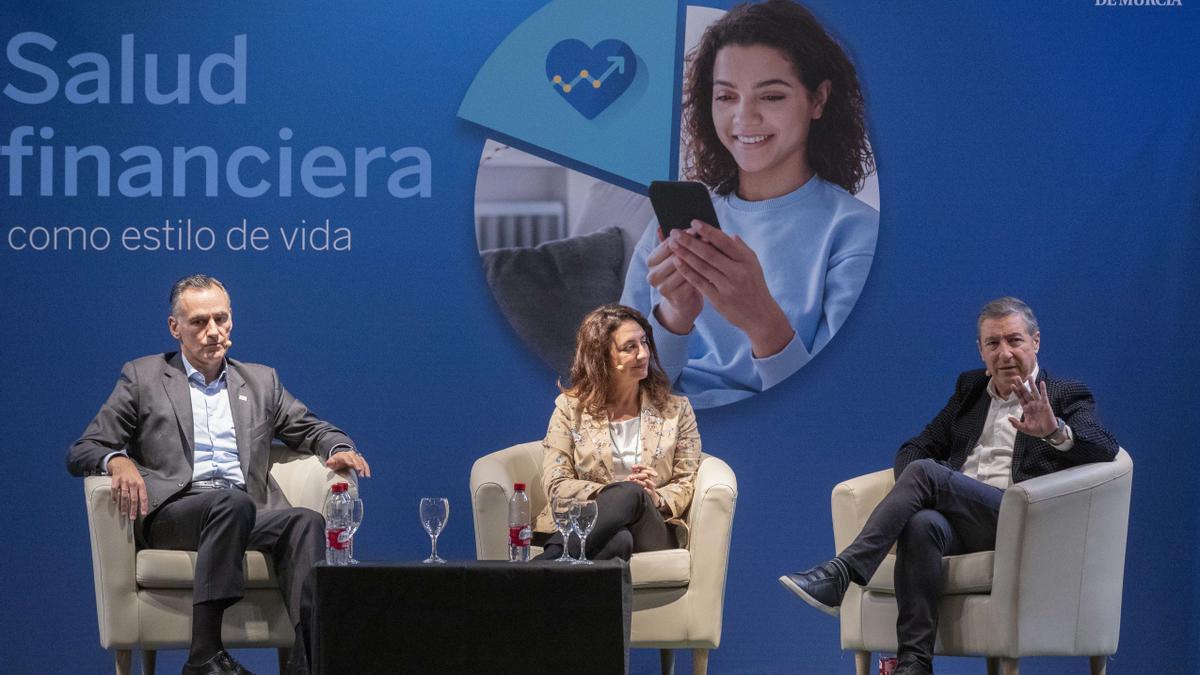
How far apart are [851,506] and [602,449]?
0.84 metres

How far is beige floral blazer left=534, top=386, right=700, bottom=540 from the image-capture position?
4426 mm

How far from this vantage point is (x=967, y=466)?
442cm

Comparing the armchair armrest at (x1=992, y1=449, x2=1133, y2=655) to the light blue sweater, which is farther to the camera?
the light blue sweater

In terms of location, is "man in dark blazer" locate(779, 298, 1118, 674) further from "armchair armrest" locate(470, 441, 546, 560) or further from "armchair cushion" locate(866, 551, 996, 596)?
"armchair armrest" locate(470, 441, 546, 560)

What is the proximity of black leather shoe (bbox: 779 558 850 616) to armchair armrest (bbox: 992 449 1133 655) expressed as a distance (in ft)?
1.48

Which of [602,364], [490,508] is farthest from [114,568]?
[602,364]

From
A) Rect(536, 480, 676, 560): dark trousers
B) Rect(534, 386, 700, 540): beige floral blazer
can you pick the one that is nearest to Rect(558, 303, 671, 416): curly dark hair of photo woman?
Rect(534, 386, 700, 540): beige floral blazer

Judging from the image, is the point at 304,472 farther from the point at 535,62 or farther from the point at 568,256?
the point at 535,62

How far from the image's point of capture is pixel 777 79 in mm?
5055

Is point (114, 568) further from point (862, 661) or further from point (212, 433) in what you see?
point (862, 661)

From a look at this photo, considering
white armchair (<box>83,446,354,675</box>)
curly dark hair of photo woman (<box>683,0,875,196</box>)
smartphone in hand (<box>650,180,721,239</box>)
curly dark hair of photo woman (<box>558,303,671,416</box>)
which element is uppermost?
curly dark hair of photo woman (<box>683,0,875,196</box>)

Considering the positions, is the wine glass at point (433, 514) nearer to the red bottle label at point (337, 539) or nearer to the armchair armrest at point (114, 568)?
the red bottle label at point (337, 539)

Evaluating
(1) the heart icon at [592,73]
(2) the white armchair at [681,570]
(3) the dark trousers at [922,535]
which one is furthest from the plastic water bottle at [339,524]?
(1) the heart icon at [592,73]

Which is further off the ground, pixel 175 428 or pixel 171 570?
pixel 175 428
